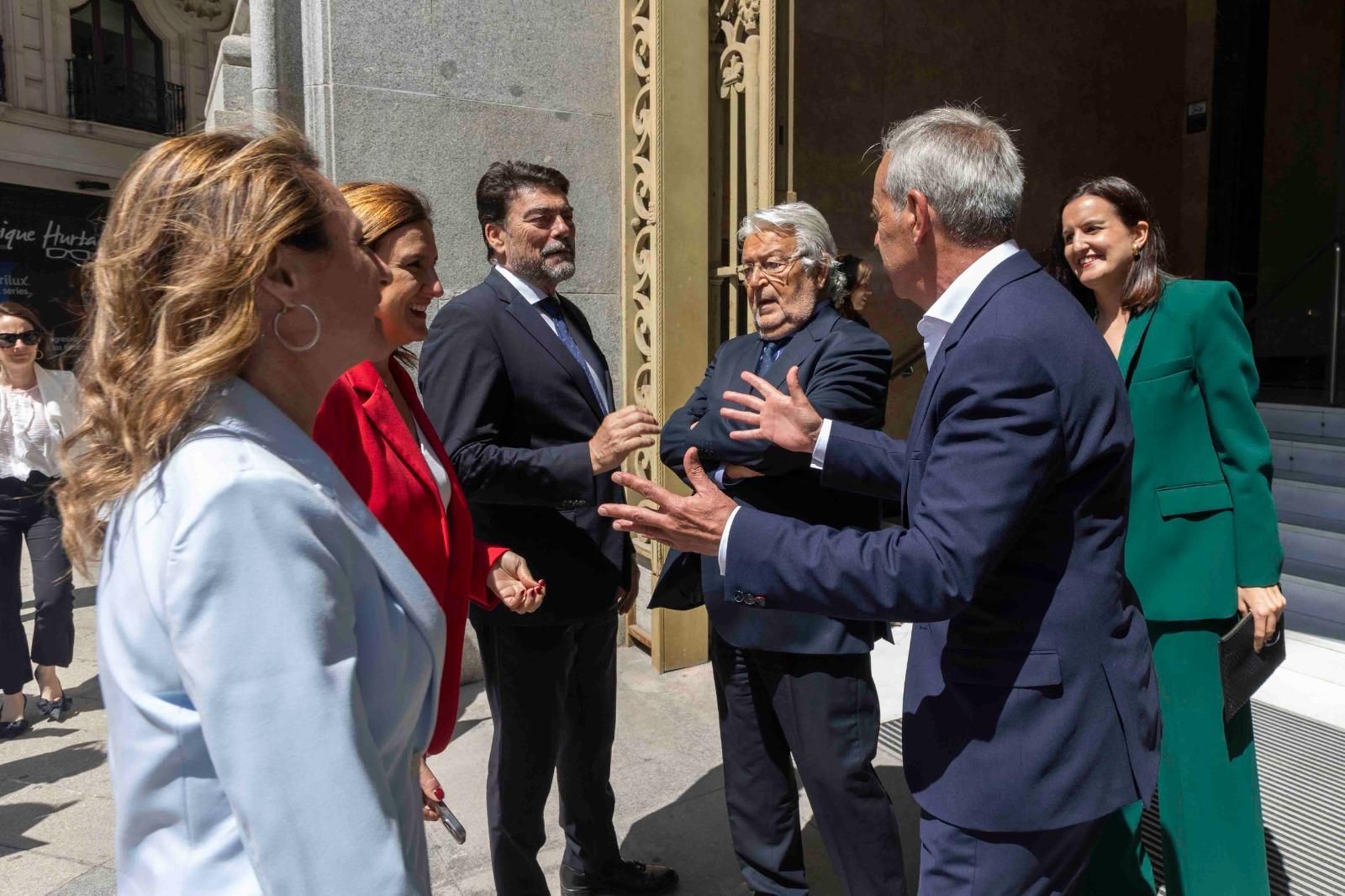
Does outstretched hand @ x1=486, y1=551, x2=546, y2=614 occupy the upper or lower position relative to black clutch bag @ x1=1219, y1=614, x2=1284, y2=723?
upper

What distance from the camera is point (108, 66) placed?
20031 millimetres

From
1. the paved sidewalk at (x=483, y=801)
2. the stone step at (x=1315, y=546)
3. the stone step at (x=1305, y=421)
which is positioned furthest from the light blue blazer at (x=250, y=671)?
the stone step at (x=1305, y=421)

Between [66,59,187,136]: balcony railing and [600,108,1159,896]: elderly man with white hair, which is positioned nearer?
[600,108,1159,896]: elderly man with white hair

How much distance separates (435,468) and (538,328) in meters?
0.97

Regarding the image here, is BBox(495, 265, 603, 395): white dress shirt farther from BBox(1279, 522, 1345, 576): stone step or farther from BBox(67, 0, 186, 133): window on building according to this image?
BBox(67, 0, 186, 133): window on building

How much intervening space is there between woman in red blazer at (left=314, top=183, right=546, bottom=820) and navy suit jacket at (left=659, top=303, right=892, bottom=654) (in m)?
0.62

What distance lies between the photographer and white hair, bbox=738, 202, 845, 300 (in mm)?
2957

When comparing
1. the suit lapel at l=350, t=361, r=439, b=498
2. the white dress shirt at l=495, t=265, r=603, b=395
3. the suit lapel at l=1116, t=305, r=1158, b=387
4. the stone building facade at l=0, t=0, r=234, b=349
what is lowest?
the suit lapel at l=350, t=361, r=439, b=498

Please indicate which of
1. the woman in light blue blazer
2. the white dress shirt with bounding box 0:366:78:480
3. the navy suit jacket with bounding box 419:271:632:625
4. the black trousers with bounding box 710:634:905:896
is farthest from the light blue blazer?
the white dress shirt with bounding box 0:366:78:480

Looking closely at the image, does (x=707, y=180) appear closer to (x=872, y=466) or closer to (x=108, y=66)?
(x=872, y=466)

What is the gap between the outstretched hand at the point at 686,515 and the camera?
6.16ft

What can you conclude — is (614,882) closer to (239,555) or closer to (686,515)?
(686,515)

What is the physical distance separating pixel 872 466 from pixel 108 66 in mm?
22685

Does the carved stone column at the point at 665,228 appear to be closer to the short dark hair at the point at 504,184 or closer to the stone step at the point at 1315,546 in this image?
the short dark hair at the point at 504,184
